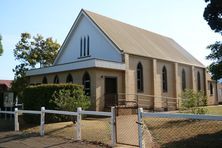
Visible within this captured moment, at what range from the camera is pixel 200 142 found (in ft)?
37.1

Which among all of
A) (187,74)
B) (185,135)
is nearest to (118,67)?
(187,74)

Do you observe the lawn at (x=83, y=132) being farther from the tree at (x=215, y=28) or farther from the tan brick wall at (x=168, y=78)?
the tan brick wall at (x=168, y=78)

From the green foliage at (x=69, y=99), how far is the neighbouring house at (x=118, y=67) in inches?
227

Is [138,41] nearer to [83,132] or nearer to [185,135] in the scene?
[83,132]

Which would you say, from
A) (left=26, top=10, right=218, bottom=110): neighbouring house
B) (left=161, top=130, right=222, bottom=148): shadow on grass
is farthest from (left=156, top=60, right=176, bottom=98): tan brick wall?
(left=161, top=130, right=222, bottom=148): shadow on grass

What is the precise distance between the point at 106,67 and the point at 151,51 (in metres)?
8.79

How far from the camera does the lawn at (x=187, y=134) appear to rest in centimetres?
1133

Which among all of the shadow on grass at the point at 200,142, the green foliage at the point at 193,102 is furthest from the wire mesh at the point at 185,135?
the green foliage at the point at 193,102

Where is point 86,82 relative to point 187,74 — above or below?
below

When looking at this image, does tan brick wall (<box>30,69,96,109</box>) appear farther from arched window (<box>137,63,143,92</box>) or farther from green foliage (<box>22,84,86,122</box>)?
arched window (<box>137,63,143,92</box>)

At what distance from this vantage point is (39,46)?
4341 cm

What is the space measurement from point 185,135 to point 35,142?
585cm

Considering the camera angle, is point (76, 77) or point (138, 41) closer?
point (76, 77)

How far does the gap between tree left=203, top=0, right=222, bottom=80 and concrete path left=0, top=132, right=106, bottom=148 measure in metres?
5.39
